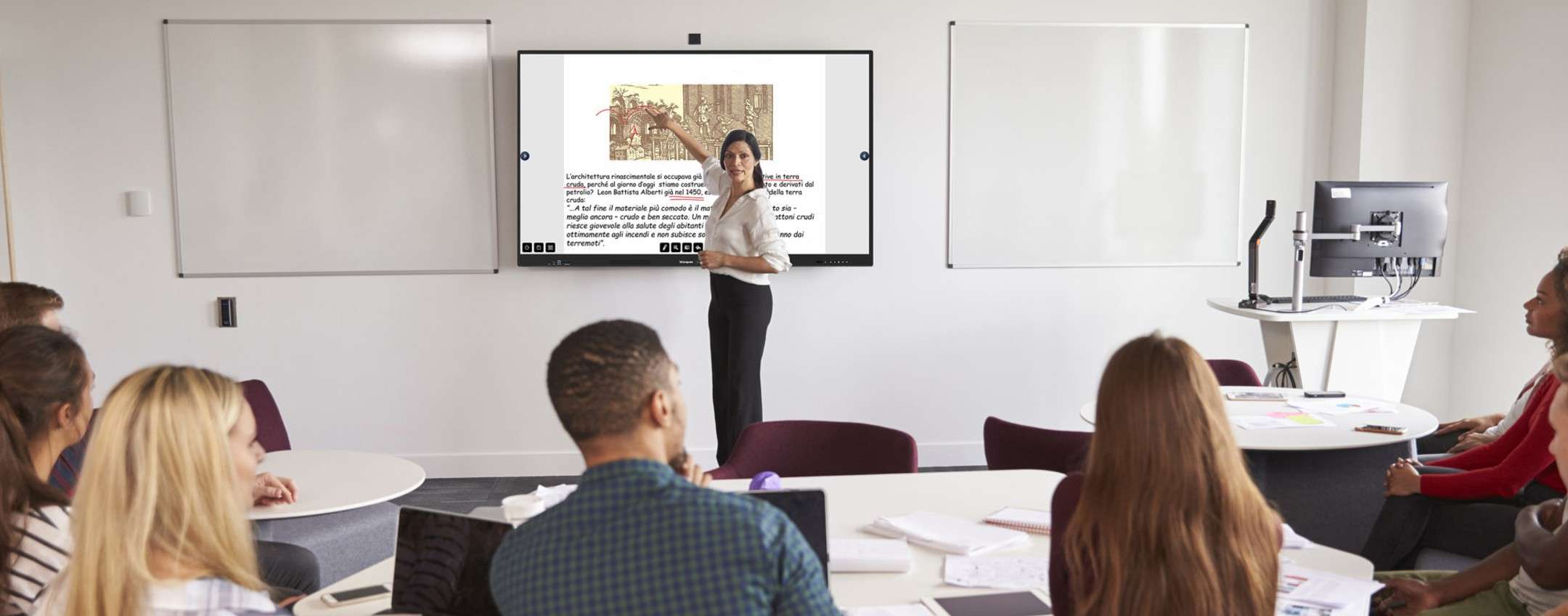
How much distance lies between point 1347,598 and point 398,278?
449cm

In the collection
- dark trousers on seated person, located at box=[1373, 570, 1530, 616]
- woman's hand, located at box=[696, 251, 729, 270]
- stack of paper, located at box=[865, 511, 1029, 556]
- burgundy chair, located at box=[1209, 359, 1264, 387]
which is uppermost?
woman's hand, located at box=[696, 251, 729, 270]

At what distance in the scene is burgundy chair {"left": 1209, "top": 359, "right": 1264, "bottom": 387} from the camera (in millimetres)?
4176

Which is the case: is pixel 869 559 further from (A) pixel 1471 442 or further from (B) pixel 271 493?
(A) pixel 1471 442

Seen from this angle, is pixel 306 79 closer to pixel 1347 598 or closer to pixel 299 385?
pixel 299 385

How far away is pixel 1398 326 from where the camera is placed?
15.1ft

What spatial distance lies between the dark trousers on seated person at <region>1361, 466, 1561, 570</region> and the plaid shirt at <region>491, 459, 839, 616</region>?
7.85 ft

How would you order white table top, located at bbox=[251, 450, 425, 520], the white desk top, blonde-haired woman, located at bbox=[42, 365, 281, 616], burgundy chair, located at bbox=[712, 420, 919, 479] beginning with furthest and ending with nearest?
the white desk top < burgundy chair, located at bbox=[712, 420, 919, 479] < white table top, located at bbox=[251, 450, 425, 520] < blonde-haired woman, located at bbox=[42, 365, 281, 616]

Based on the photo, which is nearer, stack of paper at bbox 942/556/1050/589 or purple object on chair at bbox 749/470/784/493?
stack of paper at bbox 942/556/1050/589

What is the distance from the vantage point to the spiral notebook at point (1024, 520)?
2.32 metres

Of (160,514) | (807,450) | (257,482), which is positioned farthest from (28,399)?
(807,450)

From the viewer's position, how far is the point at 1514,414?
3.40 m

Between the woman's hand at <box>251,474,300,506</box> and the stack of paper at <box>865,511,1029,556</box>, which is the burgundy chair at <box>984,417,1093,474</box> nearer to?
the stack of paper at <box>865,511,1029,556</box>

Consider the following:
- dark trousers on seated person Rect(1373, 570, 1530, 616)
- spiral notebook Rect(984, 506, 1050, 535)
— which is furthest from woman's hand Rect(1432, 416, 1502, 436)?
spiral notebook Rect(984, 506, 1050, 535)

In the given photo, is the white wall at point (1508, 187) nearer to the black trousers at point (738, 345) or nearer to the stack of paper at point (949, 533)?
the black trousers at point (738, 345)
